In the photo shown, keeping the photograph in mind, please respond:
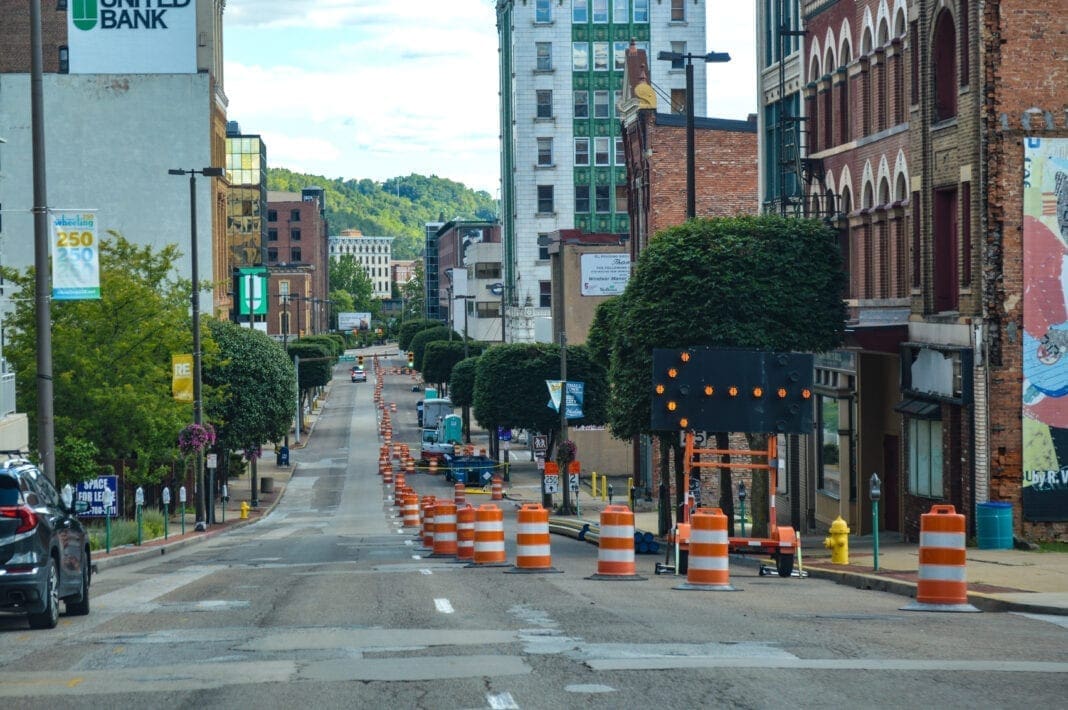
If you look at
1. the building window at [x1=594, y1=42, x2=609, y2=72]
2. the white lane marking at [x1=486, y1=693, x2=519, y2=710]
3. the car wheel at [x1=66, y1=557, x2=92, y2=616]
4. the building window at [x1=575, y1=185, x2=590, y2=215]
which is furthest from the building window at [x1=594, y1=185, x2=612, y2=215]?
the white lane marking at [x1=486, y1=693, x2=519, y2=710]

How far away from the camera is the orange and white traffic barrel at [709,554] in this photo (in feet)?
66.1

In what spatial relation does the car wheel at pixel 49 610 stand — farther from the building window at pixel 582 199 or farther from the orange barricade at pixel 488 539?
the building window at pixel 582 199

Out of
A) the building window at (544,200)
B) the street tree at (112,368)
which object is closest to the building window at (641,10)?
the building window at (544,200)

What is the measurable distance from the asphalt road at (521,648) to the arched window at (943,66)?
12.3 m

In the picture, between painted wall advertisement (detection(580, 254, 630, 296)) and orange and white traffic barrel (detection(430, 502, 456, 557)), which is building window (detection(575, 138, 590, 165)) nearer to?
painted wall advertisement (detection(580, 254, 630, 296))

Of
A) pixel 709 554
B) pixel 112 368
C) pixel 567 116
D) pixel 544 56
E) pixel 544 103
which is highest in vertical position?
pixel 544 56

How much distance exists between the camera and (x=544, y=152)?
11712 cm

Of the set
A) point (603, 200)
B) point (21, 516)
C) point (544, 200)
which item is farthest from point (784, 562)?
point (544, 200)

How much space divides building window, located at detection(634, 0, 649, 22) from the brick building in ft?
171

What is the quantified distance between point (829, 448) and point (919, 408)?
9.89m

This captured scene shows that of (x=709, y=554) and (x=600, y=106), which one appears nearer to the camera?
(x=709, y=554)

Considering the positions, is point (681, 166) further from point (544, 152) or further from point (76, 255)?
point (544, 152)

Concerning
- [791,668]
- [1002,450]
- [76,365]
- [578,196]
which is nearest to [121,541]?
[76,365]

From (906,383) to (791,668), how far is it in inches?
834
